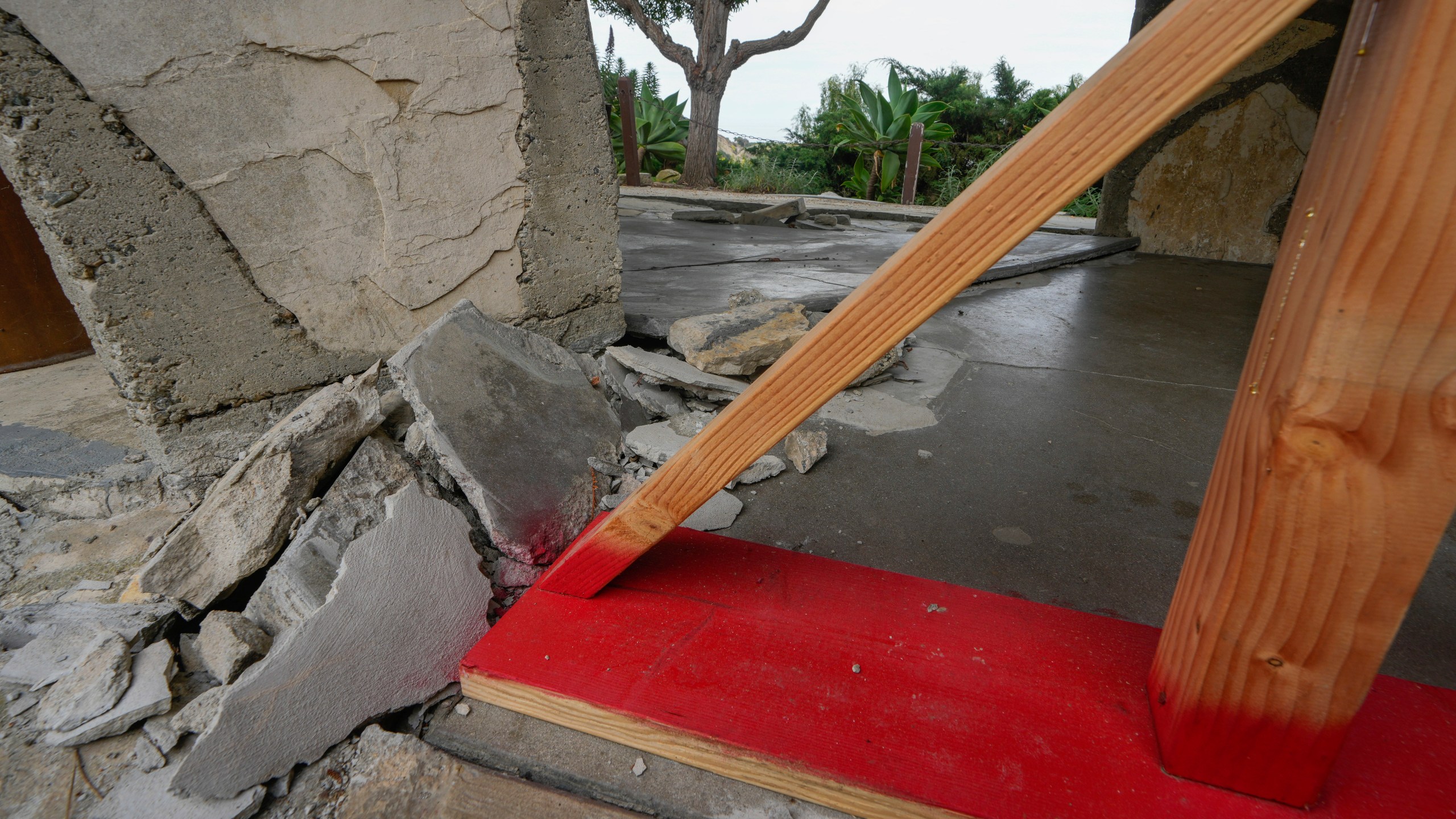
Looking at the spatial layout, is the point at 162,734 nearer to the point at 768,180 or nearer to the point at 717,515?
the point at 717,515

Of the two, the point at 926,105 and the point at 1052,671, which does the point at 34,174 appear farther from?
the point at 926,105

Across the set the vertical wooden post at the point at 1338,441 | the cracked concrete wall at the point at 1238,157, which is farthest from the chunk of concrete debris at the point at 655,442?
the cracked concrete wall at the point at 1238,157

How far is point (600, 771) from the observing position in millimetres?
921

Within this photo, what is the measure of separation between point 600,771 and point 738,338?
1.53m

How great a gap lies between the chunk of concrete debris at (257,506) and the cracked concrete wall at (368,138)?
1.48 feet

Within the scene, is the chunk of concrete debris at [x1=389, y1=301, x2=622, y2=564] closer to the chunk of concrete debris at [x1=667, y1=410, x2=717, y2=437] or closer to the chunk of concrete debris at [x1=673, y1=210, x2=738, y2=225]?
the chunk of concrete debris at [x1=667, y1=410, x2=717, y2=437]

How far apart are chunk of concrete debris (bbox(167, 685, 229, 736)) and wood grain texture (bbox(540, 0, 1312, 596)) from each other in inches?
28.6

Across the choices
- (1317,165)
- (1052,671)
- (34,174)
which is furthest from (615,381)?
(1317,165)

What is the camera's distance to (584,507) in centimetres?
164

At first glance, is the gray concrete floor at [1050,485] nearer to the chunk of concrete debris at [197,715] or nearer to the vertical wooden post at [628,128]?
the chunk of concrete debris at [197,715]

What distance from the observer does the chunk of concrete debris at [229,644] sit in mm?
1126

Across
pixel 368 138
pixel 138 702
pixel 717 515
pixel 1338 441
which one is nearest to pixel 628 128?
pixel 368 138

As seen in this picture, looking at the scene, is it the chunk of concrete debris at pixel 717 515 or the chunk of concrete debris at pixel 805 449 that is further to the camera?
the chunk of concrete debris at pixel 805 449

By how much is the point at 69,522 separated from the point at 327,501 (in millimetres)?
826
